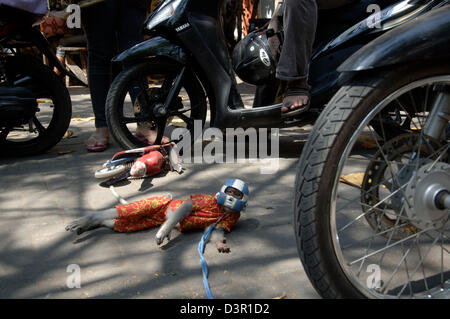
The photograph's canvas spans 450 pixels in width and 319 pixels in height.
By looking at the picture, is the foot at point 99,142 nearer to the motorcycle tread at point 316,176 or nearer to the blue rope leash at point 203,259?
the blue rope leash at point 203,259

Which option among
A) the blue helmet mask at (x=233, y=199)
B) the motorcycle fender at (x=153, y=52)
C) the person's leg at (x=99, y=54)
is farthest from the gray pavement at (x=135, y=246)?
the motorcycle fender at (x=153, y=52)

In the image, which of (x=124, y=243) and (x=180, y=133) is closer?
(x=124, y=243)

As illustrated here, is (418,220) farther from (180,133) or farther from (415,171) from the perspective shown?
(180,133)

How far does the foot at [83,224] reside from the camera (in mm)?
2100

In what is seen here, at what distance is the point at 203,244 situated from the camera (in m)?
2.02

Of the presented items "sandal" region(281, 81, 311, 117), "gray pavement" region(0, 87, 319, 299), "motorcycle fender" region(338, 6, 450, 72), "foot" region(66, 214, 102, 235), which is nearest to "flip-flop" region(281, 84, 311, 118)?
"sandal" region(281, 81, 311, 117)

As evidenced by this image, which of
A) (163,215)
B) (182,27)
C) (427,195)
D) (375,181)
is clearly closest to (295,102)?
(182,27)

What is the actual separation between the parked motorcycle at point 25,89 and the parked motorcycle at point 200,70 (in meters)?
0.58

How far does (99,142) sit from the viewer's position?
3.71 meters

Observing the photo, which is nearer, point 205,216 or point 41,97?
point 205,216

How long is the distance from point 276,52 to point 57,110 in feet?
5.55

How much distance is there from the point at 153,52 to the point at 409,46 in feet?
7.04

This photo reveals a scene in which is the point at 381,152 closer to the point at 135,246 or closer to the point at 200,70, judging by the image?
the point at 135,246
